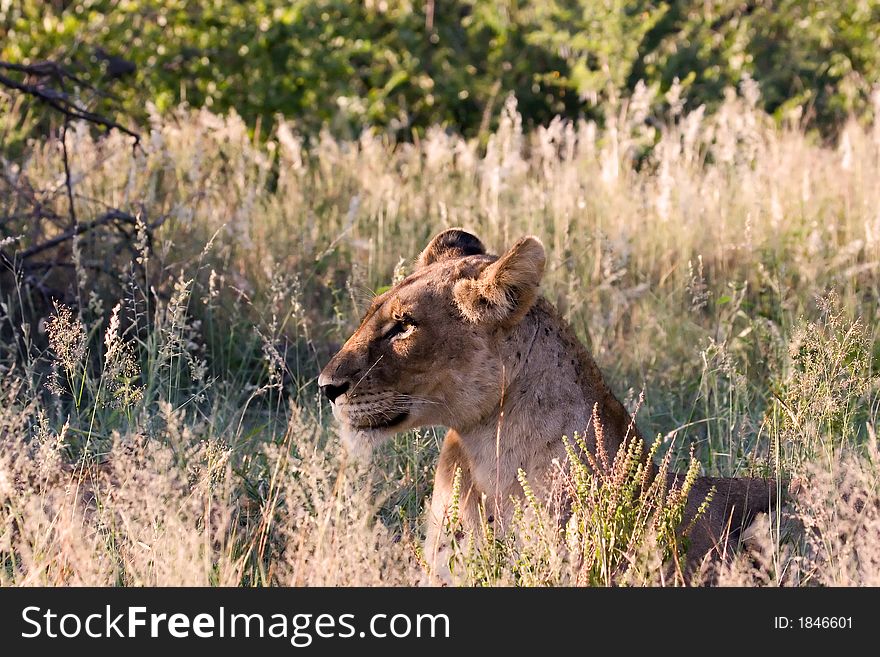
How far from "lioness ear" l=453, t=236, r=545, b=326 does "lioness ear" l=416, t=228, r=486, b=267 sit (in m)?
0.46

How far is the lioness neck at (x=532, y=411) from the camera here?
3.76 metres

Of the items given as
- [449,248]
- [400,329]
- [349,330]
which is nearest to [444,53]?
[349,330]

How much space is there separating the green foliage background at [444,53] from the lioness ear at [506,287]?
641 cm

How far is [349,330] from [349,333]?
0.16 ft

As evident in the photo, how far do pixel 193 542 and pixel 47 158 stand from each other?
5707mm

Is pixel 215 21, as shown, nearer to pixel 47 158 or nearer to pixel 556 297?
pixel 47 158

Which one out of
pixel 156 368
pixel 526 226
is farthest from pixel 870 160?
pixel 156 368

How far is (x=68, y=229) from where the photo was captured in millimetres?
6609

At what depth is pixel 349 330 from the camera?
6.62 meters

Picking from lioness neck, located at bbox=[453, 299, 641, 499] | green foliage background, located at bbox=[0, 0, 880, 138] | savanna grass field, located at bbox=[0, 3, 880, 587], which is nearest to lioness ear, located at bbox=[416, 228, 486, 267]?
lioness neck, located at bbox=[453, 299, 641, 499]

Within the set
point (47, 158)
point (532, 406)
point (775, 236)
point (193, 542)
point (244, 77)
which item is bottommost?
point (193, 542)

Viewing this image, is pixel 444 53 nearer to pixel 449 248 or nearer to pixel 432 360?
pixel 449 248

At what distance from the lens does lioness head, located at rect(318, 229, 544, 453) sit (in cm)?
377

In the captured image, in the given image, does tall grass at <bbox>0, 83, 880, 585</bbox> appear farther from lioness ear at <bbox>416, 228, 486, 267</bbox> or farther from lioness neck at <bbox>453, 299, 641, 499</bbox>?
lioness ear at <bbox>416, 228, 486, 267</bbox>
